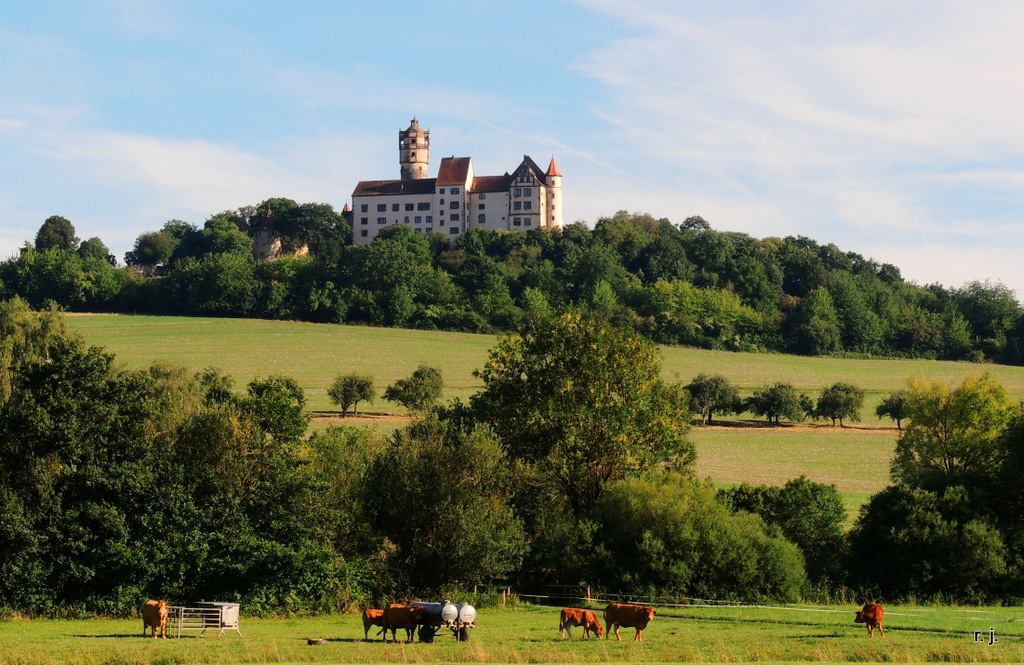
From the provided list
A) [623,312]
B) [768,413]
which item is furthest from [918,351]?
[768,413]

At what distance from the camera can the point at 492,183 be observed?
195 metres

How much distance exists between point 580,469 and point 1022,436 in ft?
57.4

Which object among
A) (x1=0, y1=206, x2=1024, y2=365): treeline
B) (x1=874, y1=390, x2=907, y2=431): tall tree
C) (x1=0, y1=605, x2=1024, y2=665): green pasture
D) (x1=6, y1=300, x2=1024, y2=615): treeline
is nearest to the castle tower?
(x1=0, y1=206, x2=1024, y2=365): treeline

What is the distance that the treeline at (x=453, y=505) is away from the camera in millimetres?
34312

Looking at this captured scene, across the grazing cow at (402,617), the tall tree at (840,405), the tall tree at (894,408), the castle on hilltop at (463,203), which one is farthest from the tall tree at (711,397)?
the castle on hilltop at (463,203)

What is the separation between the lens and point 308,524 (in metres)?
36.2

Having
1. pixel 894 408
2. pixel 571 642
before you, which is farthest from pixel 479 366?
pixel 571 642

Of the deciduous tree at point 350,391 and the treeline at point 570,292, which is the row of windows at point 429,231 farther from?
the deciduous tree at point 350,391

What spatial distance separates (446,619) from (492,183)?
171 m

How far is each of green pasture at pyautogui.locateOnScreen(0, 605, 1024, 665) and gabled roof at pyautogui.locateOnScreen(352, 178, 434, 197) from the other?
551 feet

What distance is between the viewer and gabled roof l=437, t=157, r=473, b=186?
194 metres

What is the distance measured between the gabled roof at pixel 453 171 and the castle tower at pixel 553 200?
14.3 meters

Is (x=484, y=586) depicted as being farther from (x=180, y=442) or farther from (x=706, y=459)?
(x=706, y=459)

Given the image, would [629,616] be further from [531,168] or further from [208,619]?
[531,168]
